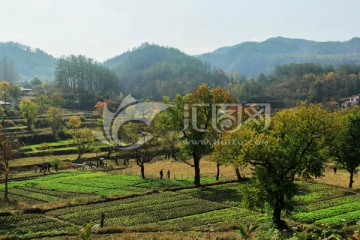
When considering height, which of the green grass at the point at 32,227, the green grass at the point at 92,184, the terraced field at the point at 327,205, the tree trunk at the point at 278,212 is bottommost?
the green grass at the point at 92,184

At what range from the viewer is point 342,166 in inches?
2197

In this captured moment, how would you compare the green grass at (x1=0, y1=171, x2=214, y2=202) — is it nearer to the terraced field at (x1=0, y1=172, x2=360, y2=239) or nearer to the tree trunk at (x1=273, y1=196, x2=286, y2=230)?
the terraced field at (x1=0, y1=172, x2=360, y2=239)

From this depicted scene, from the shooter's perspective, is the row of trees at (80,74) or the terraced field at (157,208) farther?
the row of trees at (80,74)

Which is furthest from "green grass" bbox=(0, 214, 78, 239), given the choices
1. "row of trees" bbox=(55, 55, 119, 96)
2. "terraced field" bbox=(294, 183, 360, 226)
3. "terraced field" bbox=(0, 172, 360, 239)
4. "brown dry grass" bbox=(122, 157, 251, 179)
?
"row of trees" bbox=(55, 55, 119, 96)

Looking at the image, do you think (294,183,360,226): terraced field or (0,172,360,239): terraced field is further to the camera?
(294,183,360,226): terraced field

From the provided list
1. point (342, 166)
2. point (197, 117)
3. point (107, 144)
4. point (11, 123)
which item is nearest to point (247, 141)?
point (197, 117)

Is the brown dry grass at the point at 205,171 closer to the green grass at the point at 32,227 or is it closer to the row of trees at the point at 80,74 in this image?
the green grass at the point at 32,227

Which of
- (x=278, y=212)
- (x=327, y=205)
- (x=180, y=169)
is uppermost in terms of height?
(x=278, y=212)

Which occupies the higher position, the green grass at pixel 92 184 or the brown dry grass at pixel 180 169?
the green grass at pixel 92 184

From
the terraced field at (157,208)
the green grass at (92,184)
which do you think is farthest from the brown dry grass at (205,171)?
the terraced field at (157,208)

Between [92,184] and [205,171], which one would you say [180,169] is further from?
[92,184]

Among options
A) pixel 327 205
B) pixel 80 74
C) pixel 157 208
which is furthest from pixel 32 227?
pixel 80 74

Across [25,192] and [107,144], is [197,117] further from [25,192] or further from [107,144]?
[107,144]

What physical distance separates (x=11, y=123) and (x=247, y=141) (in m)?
89.2
